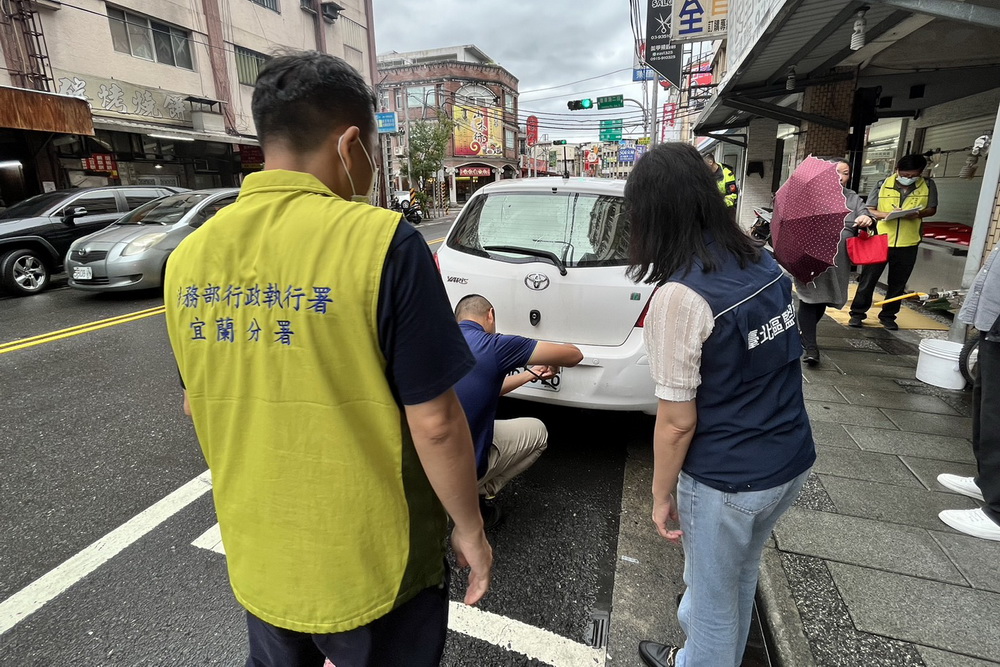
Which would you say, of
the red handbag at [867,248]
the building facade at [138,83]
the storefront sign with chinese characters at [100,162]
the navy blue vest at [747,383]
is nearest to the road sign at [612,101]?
the building facade at [138,83]

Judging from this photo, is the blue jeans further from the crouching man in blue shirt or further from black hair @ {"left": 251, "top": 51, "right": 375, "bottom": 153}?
black hair @ {"left": 251, "top": 51, "right": 375, "bottom": 153}

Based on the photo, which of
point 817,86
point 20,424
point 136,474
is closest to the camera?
point 136,474

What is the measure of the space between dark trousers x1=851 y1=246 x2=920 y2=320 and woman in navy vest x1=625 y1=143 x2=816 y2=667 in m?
5.30

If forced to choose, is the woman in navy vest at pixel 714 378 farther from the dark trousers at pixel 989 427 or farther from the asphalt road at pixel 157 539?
the dark trousers at pixel 989 427

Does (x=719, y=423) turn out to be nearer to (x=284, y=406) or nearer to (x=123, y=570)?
(x=284, y=406)

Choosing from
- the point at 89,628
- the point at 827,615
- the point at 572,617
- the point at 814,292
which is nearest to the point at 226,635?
the point at 89,628

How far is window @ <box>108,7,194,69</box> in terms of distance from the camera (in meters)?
14.8

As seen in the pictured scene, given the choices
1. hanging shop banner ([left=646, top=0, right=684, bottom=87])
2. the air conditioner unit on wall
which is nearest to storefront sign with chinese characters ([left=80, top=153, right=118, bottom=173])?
the air conditioner unit on wall

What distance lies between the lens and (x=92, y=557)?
256 cm

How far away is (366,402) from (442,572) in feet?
1.55

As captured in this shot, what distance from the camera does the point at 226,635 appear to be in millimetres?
2117

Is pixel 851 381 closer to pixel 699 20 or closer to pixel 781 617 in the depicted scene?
pixel 781 617

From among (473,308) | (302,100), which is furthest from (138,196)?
(302,100)

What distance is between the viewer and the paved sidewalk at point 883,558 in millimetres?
1943
